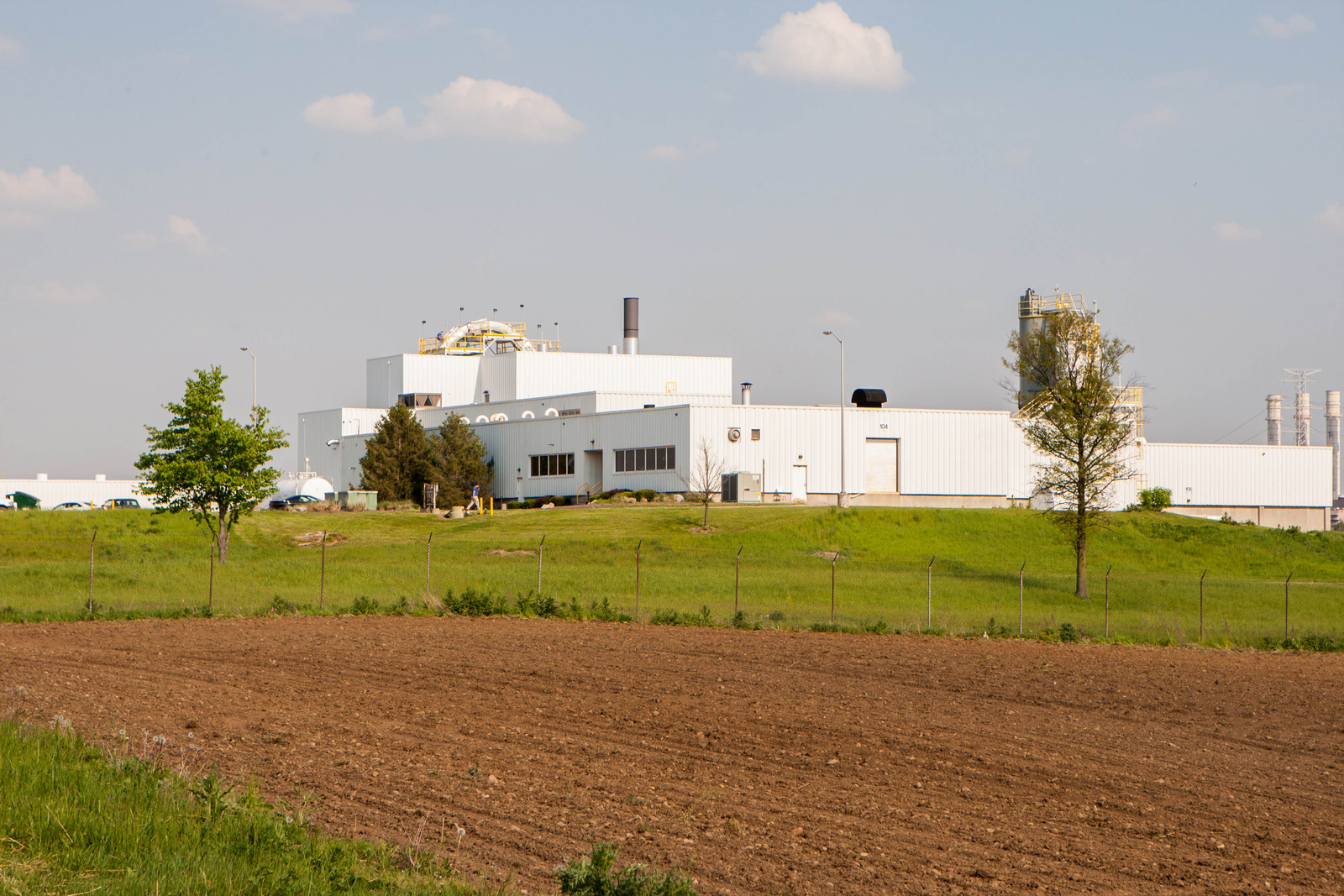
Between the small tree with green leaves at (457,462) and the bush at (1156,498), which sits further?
Result: the small tree with green leaves at (457,462)

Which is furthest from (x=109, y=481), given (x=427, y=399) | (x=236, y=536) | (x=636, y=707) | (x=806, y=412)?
(x=636, y=707)

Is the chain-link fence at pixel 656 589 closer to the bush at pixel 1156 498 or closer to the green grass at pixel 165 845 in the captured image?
the green grass at pixel 165 845

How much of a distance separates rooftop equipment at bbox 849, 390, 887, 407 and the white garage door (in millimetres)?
2794

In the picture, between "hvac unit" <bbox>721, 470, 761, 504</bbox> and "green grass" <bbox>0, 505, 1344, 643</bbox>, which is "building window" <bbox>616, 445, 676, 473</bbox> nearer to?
"hvac unit" <bbox>721, 470, 761, 504</bbox>

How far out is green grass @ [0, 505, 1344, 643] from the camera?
30.4 meters

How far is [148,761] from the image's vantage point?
1054 centimetres

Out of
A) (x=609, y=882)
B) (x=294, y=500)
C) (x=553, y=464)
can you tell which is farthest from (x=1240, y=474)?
(x=609, y=882)

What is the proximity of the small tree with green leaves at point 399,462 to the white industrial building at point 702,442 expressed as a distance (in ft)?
18.4

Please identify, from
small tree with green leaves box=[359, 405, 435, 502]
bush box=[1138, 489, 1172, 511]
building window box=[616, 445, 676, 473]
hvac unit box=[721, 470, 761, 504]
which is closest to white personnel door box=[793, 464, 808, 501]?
hvac unit box=[721, 470, 761, 504]

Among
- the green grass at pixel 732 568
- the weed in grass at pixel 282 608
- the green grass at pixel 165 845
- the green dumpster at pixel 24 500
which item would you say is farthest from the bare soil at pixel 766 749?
the green dumpster at pixel 24 500

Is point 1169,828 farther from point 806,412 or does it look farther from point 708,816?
point 806,412

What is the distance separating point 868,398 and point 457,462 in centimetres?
2275

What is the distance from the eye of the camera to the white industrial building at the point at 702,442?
63344 mm

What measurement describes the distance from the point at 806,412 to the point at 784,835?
54.6 m
